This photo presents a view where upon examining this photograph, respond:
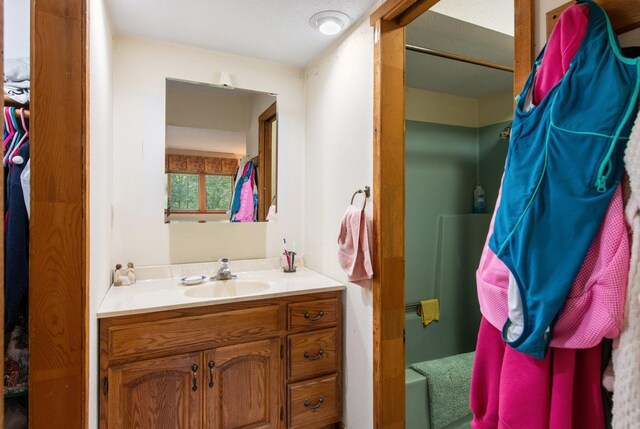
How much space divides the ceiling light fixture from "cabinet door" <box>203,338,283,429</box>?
65.3 inches

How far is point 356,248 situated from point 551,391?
0.99 m

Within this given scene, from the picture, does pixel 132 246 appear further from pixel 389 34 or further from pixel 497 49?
pixel 497 49

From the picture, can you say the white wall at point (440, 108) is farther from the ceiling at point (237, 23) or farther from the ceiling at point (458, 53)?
the ceiling at point (237, 23)

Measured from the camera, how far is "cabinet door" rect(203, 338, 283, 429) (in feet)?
5.32

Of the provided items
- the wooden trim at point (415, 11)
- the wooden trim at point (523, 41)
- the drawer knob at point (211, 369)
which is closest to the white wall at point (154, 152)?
the drawer knob at point (211, 369)

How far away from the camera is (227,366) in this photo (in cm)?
165

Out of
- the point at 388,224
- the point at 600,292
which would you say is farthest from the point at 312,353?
the point at 600,292

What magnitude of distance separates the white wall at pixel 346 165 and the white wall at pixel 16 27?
142 centimetres

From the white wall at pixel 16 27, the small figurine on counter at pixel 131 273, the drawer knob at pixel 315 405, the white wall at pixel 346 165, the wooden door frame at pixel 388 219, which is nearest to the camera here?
the white wall at pixel 16 27

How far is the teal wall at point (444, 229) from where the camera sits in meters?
2.45

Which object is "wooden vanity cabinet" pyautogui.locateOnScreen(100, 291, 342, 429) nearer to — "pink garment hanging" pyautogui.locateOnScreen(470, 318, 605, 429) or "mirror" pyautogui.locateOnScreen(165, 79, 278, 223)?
"mirror" pyautogui.locateOnScreen(165, 79, 278, 223)

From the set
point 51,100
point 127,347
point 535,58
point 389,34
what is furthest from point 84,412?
point 389,34

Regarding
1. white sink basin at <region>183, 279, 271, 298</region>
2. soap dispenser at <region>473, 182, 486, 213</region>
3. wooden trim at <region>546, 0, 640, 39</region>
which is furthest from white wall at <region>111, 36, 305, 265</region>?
wooden trim at <region>546, 0, 640, 39</region>

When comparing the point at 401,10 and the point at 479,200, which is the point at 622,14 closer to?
the point at 401,10
